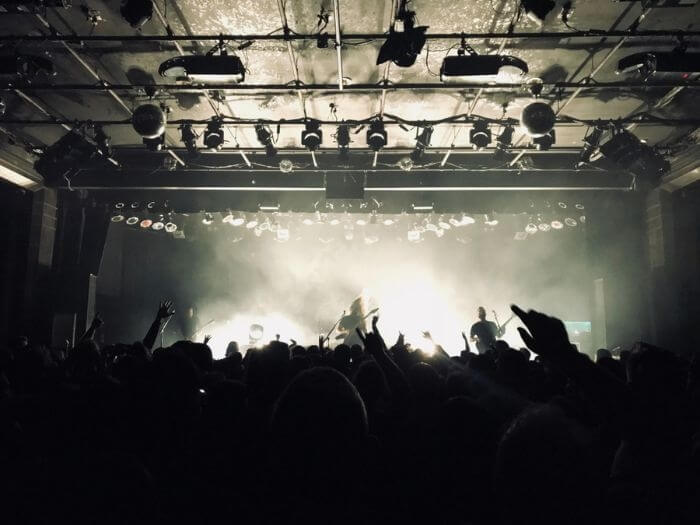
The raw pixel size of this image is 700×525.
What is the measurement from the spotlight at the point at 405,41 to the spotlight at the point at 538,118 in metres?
2.70

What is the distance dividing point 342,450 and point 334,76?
7759mm

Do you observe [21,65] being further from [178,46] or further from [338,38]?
[338,38]

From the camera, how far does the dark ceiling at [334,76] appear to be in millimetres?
6477

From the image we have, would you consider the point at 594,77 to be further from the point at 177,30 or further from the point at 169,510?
the point at 169,510

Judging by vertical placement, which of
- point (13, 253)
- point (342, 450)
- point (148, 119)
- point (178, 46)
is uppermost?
point (178, 46)

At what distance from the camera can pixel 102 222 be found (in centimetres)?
1241

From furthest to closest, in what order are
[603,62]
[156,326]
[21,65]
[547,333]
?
[603,62] → [21,65] → [156,326] → [547,333]

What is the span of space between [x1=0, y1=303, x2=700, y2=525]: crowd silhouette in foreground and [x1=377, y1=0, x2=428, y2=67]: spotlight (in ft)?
14.8

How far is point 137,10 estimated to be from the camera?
18.7 ft

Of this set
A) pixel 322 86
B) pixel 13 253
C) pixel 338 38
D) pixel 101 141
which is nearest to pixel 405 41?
pixel 338 38

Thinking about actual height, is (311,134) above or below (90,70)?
below

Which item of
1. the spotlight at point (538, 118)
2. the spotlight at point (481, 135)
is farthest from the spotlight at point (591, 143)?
the spotlight at point (481, 135)

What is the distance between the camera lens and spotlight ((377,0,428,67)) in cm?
575

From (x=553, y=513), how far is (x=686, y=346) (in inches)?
462
